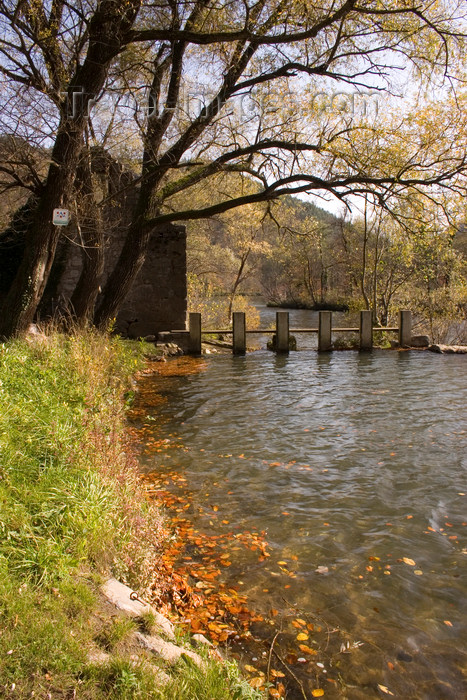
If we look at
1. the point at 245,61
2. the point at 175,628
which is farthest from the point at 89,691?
the point at 245,61

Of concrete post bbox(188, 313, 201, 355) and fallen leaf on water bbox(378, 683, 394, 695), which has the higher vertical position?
concrete post bbox(188, 313, 201, 355)

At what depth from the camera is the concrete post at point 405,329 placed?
17234 millimetres

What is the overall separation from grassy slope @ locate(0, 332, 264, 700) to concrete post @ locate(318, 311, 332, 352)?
11.4 metres

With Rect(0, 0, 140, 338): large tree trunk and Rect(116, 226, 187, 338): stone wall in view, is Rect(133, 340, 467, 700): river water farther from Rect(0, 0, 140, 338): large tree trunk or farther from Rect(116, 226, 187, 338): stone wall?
Rect(116, 226, 187, 338): stone wall

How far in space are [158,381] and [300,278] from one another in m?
30.1

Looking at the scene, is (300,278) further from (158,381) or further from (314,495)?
(314,495)

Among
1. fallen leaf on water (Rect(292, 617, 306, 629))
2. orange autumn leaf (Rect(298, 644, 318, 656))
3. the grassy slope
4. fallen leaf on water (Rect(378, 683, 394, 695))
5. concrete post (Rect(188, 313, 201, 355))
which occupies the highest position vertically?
concrete post (Rect(188, 313, 201, 355))

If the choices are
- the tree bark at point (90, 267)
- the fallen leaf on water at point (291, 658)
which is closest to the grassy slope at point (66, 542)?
the fallen leaf on water at point (291, 658)

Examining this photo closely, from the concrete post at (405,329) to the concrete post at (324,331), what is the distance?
2418 mm

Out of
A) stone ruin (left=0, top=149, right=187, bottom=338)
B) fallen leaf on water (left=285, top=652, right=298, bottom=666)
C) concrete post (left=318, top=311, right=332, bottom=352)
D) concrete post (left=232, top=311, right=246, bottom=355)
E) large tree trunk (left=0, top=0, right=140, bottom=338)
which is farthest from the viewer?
concrete post (left=318, top=311, right=332, bottom=352)

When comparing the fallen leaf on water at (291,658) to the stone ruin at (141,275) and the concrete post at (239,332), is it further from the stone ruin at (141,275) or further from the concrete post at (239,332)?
the concrete post at (239,332)

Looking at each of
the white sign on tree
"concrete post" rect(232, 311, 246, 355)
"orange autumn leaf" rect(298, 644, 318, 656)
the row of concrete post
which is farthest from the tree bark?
"orange autumn leaf" rect(298, 644, 318, 656)

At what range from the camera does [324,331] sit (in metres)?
16.8

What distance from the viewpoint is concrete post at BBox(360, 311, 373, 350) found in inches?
661
